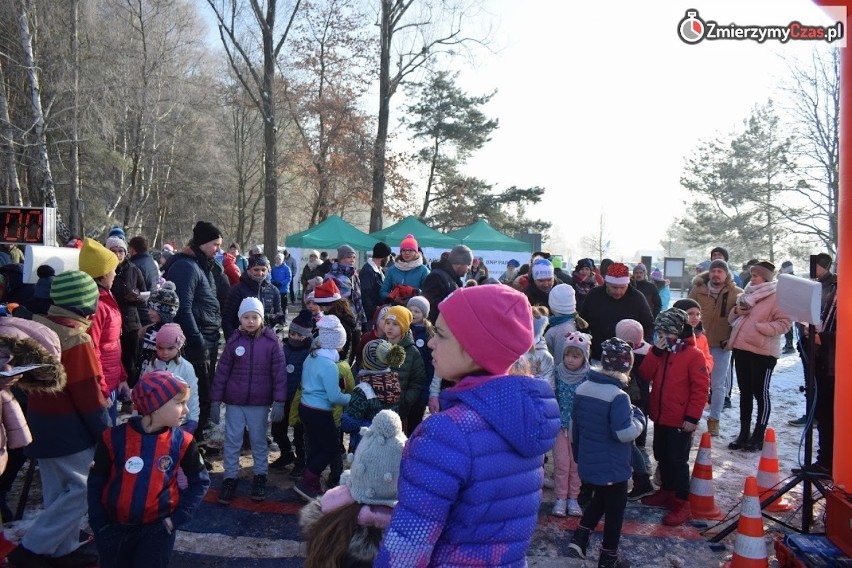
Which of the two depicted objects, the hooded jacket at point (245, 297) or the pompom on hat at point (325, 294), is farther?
the hooded jacket at point (245, 297)

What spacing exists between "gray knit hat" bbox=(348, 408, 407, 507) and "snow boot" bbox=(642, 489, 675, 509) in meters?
3.69

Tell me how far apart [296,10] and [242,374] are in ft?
61.2

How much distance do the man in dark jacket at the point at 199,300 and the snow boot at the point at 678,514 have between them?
4369mm

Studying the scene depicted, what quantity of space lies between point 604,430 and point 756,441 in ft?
12.4

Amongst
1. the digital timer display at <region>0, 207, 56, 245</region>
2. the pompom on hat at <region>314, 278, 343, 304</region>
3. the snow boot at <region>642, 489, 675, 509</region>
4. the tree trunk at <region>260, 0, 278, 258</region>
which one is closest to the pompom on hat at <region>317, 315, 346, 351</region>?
the pompom on hat at <region>314, 278, 343, 304</region>

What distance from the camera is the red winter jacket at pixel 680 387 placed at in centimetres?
482

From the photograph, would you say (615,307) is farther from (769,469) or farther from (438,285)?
(769,469)

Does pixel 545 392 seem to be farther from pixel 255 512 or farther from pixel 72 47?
pixel 72 47

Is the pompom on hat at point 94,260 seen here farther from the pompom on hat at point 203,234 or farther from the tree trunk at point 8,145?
the tree trunk at point 8,145

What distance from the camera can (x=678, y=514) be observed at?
189 inches

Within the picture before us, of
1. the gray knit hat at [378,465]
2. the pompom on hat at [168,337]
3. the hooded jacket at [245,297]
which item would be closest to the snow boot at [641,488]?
the gray knit hat at [378,465]

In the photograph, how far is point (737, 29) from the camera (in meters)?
5.22

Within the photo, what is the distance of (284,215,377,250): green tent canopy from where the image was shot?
18875 mm

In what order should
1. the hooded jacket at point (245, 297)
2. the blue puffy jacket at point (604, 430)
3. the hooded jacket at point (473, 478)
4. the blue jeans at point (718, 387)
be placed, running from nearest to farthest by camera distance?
1. the hooded jacket at point (473, 478)
2. the blue puffy jacket at point (604, 430)
3. the hooded jacket at point (245, 297)
4. the blue jeans at point (718, 387)
